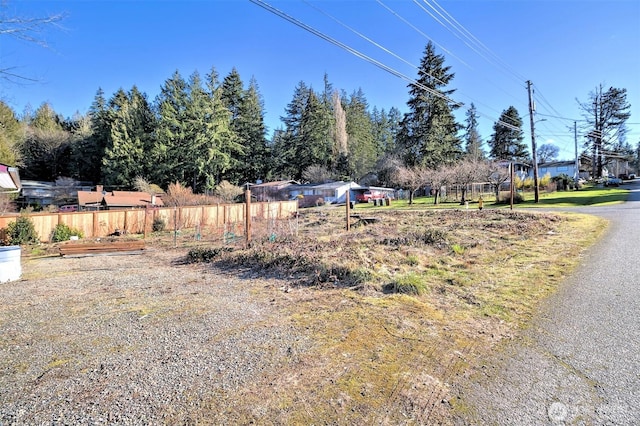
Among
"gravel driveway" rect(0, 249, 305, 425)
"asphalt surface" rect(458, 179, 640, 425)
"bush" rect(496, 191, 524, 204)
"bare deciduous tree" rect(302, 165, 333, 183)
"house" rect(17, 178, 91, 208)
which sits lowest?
"gravel driveway" rect(0, 249, 305, 425)

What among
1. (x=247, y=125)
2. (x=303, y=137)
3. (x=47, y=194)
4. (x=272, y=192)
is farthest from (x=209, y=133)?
(x=47, y=194)

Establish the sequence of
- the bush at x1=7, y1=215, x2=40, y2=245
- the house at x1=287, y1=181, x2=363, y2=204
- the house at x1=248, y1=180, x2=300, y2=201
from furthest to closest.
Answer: the house at x1=248, y1=180, x2=300, y2=201
the house at x1=287, y1=181, x2=363, y2=204
the bush at x1=7, y1=215, x2=40, y2=245

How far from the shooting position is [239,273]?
7.55 meters

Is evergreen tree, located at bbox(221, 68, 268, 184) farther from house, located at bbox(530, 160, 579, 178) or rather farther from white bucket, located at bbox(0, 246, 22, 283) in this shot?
house, located at bbox(530, 160, 579, 178)

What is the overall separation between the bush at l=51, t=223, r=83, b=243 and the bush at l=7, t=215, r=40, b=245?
2.75 feet

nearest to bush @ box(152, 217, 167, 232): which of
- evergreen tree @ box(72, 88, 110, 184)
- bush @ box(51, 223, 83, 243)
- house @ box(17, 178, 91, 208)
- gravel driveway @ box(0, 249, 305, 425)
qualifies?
bush @ box(51, 223, 83, 243)

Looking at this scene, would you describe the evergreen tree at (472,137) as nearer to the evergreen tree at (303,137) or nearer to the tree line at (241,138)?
the tree line at (241,138)

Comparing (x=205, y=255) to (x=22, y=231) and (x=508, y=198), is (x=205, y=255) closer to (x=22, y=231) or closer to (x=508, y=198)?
(x=22, y=231)

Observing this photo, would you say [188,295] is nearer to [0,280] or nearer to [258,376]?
[258,376]

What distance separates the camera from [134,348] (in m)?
3.65

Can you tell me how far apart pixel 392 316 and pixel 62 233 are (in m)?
18.3

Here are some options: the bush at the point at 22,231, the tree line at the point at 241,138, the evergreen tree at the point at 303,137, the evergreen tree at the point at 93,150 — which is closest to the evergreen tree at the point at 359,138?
the tree line at the point at 241,138

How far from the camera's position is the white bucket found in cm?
732

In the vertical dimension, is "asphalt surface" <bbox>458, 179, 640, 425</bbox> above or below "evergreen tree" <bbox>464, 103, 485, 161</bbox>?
below
